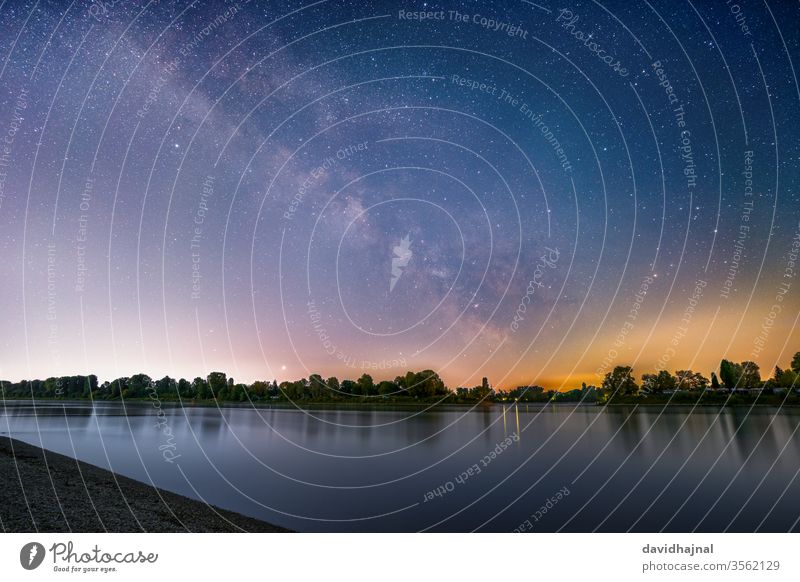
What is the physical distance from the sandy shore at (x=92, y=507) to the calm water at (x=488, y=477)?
6.76 feet

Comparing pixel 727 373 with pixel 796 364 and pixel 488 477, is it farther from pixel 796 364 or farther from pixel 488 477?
pixel 488 477

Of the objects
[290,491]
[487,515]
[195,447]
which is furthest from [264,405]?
[487,515]

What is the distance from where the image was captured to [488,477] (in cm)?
2162

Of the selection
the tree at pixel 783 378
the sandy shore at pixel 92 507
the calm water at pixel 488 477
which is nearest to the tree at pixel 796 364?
the tree at pixel 783 378

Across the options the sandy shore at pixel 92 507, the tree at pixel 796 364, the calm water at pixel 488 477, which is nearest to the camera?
the sandy shore at pixel 92 507

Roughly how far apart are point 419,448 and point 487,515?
17.7m

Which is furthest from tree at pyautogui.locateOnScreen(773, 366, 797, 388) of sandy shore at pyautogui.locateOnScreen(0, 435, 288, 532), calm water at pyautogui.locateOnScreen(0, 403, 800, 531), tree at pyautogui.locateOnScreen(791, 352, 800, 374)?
sandy shore at pyautogui.locateOnScreen(0, 435, 288, 532)

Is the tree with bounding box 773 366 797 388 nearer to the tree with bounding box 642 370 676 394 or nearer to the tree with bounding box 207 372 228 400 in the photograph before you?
the tree with bounding box 642 370 676 394

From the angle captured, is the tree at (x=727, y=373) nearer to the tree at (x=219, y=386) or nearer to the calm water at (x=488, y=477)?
the calm water at (x=488, y=477)

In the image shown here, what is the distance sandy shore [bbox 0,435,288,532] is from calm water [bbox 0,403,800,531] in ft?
6.76

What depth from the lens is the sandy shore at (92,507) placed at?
10.1 meters

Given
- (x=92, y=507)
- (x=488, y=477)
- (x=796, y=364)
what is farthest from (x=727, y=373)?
(x=92, y=507)

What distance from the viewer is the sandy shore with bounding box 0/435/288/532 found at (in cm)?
1007
